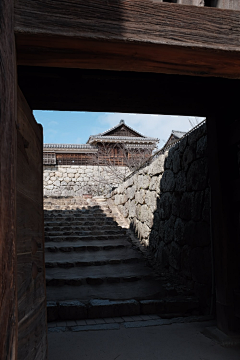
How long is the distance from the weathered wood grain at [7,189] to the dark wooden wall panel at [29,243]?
0.26 metres

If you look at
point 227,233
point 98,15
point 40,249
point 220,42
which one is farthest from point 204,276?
point 98,15

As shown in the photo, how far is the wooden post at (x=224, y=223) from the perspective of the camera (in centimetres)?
304

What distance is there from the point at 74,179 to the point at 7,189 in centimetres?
1826

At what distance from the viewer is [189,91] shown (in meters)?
3.01

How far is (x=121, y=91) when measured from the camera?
2.85 m

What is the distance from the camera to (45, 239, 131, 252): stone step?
6598mm

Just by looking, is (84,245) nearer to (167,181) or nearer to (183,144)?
(167,181)

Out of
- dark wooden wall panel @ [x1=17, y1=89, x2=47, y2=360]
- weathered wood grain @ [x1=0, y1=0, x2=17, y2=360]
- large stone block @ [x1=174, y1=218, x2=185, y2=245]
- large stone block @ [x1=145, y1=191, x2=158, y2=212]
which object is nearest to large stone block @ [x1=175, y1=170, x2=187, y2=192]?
large stone block @ [x1=174, y1=218, x2=185, y2=245]

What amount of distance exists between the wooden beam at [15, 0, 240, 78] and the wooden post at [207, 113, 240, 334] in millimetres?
1619

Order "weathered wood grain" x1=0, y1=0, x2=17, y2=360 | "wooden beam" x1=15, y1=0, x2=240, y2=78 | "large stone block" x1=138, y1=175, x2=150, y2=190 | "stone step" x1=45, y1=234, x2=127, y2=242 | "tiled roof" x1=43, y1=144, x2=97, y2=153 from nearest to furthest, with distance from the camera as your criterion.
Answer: "weathered wood grain" x1=0, y1=0, x2=17, y2=360, "wooden beam" x1=15, y1=0, x2=240, y2=78, "large stone block" x1=138, y1=175, x2=150, y2=190, "stone step" x1=45, y1=234, x2=127, y2=242, "tiled roof" x1=43, y1=144, x2=97, y2=153

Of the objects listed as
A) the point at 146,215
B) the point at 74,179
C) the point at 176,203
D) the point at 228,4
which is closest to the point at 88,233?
the point at 146,215

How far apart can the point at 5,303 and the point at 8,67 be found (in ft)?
3.01

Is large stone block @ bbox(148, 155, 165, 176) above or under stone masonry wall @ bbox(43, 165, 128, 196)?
under

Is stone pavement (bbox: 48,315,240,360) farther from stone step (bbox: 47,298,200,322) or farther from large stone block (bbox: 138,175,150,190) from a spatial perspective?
large stone block (bbox: 138,175,150,190)
